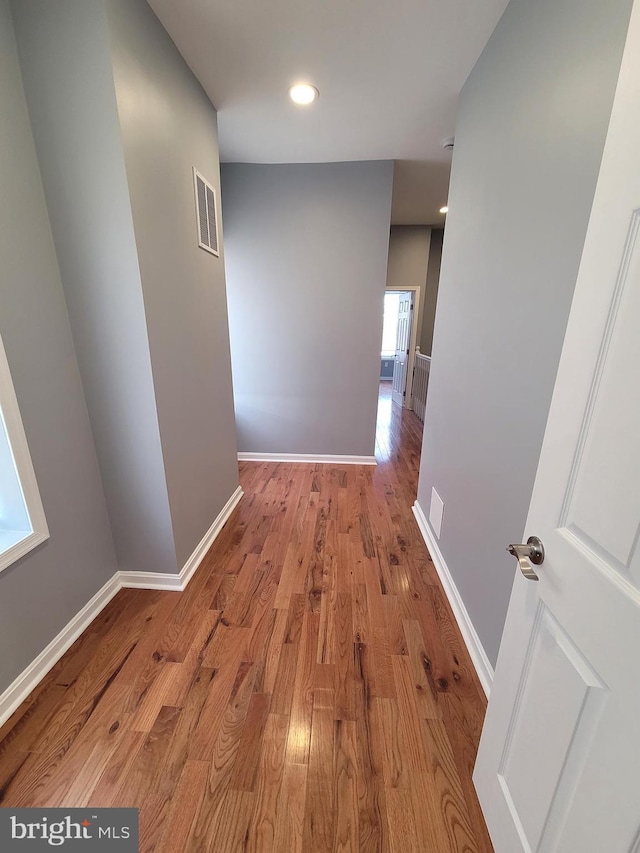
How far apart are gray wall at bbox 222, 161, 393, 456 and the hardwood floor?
67.9 inches

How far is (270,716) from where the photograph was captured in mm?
1225

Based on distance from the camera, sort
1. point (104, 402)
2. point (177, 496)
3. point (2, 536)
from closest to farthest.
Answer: point (2, 536) → point (104, 402) → point (177, 496)

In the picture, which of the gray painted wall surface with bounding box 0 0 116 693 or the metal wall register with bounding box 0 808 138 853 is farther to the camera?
the gray painted wall surface with bounding box 0 0 116 693

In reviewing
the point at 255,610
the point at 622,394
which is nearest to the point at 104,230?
the point at 622,394

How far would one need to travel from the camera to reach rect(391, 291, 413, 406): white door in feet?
18.3

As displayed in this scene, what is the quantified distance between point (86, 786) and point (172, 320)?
179 cm

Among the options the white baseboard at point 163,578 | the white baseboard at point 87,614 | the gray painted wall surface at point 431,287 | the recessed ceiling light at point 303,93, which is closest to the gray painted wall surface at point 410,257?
the gray painted wall surface at point 431,287

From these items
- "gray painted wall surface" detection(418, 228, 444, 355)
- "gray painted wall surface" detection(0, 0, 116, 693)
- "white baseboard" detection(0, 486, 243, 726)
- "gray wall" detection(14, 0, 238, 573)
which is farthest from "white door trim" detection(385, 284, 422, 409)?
"gray painted wall surface" detection(0, 0, 116, 693)

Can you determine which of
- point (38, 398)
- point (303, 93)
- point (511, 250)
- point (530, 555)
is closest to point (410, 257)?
point (303, 93)

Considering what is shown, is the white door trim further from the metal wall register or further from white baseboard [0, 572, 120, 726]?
the metal wall register

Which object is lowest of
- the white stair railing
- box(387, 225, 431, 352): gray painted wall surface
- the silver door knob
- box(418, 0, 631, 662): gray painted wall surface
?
the white stair railing

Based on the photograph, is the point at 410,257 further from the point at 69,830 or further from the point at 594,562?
the point at 69,830

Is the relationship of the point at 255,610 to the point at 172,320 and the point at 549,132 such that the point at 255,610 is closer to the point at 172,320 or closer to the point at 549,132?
the point at 172,320

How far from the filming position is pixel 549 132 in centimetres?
104
